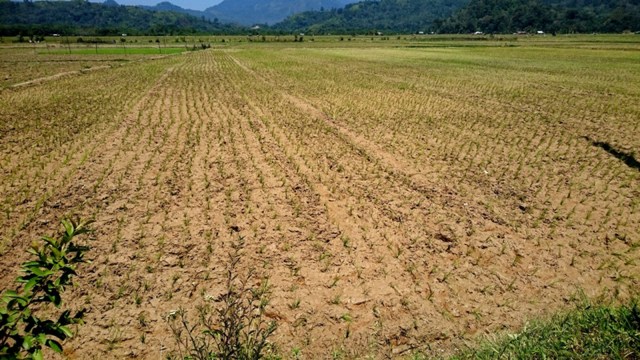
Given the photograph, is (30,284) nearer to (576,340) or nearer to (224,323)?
(224,323)

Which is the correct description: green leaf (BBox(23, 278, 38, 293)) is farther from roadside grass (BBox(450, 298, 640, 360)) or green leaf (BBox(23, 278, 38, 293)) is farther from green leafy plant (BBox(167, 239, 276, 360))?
roadside grass (BBox(450, 298, 640, 360))

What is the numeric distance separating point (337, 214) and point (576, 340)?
4.78 meters

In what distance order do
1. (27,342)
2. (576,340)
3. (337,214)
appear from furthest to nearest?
(337,214)
(576,340)
(27,342)

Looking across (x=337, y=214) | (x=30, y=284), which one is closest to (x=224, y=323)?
(x=30, y=284)

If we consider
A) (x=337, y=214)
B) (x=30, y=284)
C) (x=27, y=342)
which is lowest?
(x=337, y=214)

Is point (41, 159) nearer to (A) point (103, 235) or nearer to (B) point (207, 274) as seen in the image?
(A) point (103, 235)

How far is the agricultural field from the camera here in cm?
513

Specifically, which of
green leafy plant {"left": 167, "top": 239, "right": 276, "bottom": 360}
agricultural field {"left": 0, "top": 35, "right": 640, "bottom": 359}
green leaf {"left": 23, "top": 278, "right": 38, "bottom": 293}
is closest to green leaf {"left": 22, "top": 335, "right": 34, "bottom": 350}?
green leaf {"left": 23, "top": 278, "right": 38, "bottom": 293}

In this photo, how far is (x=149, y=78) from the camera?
29141mm

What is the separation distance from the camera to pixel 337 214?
25.7ft

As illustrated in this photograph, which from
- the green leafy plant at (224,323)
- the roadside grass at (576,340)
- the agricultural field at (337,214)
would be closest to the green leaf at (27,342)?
the green leafy plant at (224,323)

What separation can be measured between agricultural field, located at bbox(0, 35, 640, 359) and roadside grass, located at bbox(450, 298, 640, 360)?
1.88 ft

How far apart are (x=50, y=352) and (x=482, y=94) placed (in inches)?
950

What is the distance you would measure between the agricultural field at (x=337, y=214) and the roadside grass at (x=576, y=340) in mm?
572
